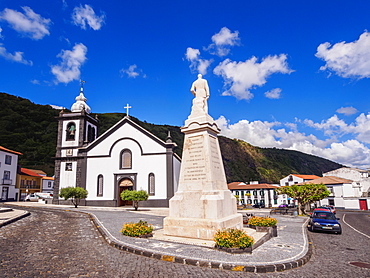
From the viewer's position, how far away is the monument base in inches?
341

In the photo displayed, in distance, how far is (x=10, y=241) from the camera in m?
8.80

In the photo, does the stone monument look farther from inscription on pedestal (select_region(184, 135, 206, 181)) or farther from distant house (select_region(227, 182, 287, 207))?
distant house (select_region(227, 182, 287, 207))

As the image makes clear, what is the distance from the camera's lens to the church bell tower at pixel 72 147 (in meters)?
32.2

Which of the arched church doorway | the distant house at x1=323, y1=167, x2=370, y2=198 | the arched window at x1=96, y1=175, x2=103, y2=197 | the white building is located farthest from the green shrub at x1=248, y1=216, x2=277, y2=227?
the distant house at x1=323, y1=167, x2=370, y2=198

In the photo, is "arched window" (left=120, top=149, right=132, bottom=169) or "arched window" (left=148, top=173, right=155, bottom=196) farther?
"arched window" (left=120, top=149, right=132, bottom=169)

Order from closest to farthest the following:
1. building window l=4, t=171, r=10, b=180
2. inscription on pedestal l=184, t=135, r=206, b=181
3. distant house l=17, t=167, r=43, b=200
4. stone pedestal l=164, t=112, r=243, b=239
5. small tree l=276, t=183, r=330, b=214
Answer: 1. stone pedestal l=164, t=112, r=243, b=239
2. inscription on pedestal l=184, t=135, r=206, b=181
3. small tree l=276, t=183, r=330, b=214
4. building window l=4, t=171, r=10, b=180
5. distant house l=17, t=167, r=43, b=200

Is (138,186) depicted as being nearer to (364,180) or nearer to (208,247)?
(208,247)

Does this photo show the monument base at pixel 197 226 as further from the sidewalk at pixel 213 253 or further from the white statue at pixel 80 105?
the white statue at pixel 80 105

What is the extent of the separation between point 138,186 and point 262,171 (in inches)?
4067

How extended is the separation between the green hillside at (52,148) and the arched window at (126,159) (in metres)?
12.4

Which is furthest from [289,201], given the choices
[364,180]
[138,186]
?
[138,186]

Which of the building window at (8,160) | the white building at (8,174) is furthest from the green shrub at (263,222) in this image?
the building window at (8,160)

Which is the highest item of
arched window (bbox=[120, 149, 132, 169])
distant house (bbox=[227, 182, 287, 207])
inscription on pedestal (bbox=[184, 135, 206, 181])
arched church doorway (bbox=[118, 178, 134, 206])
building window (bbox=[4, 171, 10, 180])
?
arched window (bbox=[120, 149, 132, 169])

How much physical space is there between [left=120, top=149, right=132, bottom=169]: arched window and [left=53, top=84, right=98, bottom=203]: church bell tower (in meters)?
5.09
